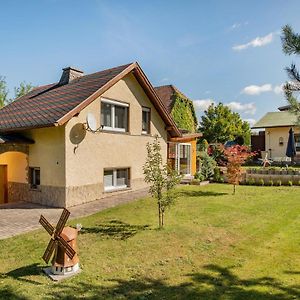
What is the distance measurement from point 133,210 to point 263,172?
1304 cm

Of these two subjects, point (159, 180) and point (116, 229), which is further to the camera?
point (116, 229)

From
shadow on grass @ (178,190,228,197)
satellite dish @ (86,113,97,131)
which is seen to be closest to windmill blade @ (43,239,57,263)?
satellite dish @ (86,113,97,131)

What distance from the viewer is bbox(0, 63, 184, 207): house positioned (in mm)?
13695

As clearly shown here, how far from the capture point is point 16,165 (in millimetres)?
15984

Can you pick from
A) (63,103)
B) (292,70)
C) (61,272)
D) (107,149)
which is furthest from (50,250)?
(63,103)

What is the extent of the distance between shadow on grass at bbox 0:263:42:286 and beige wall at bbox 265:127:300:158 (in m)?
36.8

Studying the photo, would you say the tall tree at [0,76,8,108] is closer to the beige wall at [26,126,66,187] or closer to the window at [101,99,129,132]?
the beige wall at [26,126,66,187]

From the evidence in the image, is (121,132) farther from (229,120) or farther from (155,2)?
(229,120)

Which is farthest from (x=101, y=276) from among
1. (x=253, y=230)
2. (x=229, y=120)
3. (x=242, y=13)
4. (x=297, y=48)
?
(x=229, y=120)

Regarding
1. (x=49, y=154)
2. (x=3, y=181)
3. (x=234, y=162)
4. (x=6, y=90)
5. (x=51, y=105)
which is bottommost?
(x=3, y=181)

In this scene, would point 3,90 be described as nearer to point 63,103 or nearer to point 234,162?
point 63,103

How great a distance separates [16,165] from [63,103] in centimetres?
471

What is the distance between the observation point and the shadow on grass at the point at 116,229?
920cm

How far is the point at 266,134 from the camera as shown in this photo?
39.1 meters
